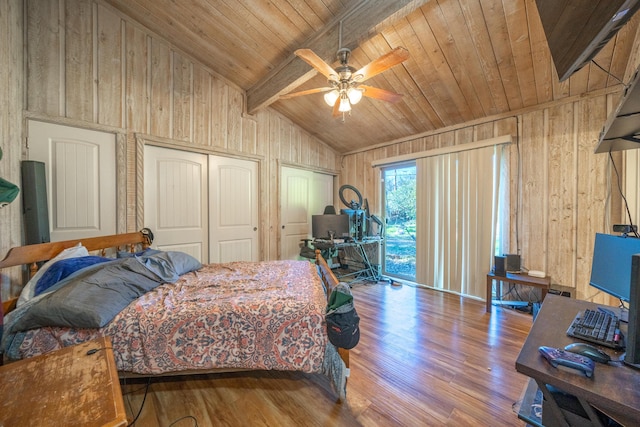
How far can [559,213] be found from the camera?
107 inches

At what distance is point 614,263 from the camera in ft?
4.36

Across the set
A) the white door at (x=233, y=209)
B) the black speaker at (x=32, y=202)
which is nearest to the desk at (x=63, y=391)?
the black speaker at (x=32, y=202)

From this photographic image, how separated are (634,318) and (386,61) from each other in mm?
1865

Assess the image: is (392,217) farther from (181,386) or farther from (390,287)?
(181,386)

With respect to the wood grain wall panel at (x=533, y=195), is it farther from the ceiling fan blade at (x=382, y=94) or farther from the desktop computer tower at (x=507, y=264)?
the ceiling fan blade at (x=382, y=94)

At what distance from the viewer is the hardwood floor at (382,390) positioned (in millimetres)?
1415

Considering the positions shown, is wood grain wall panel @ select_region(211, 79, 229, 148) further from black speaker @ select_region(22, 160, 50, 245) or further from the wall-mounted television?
the wall-mounted television

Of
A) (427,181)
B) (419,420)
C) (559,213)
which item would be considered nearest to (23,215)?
(419,420)

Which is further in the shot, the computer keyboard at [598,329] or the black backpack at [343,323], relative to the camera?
the black backpack at [343,323]

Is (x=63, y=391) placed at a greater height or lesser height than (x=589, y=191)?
lesser

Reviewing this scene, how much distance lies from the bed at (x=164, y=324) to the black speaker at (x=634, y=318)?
1244 millimetres

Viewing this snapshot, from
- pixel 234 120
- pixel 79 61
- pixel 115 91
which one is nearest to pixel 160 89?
pixel 115 91

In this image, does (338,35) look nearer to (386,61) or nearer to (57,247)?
(386,61)

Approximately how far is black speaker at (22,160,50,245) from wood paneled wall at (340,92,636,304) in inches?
183
